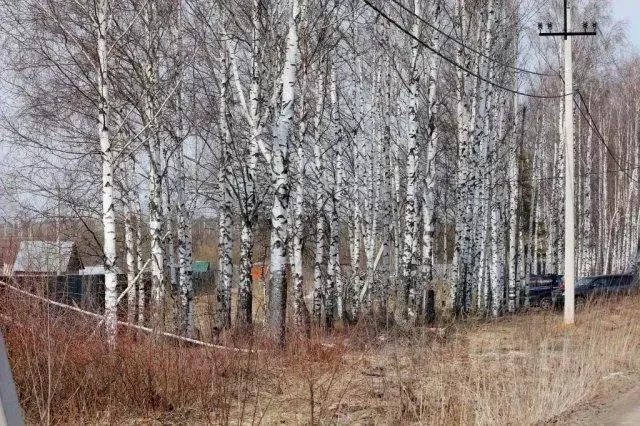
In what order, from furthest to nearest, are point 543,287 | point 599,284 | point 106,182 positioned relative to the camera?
point 543,287
point 599,284
point 106,182

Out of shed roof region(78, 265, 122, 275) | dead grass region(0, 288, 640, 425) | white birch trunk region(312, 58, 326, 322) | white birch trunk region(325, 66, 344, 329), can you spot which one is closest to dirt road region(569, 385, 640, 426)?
dead grass region(0, 288, 640, 425)

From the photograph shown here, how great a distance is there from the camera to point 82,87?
15836 mm

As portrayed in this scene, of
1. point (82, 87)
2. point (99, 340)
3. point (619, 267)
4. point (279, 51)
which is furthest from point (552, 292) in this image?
point (99, 340)

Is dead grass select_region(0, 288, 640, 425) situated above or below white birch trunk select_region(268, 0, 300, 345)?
below

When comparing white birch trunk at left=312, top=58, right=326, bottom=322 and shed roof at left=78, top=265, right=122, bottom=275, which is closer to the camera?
shed roof at left=78, top=265, right=122, bottom=275

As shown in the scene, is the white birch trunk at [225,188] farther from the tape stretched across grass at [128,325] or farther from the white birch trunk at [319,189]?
the tape stretched across grass at [128,325]

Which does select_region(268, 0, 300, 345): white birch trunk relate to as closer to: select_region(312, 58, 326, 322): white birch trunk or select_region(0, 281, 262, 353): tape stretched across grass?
select_region(0, 281, 262, 353): tape stretched across grass

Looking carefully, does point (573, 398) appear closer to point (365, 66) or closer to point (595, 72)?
point (365, 66)

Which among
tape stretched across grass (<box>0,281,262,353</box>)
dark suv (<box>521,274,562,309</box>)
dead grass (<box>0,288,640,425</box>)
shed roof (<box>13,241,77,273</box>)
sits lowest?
dark suv (<box>521,274,562,309</box>)

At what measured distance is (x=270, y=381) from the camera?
8820 millimetres

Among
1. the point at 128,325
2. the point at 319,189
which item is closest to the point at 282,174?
the point at 128,325

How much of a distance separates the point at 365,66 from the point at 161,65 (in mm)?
11197

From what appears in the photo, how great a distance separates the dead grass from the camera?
7363 millimetres

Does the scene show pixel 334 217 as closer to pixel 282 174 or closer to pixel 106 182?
pixel 282 174
